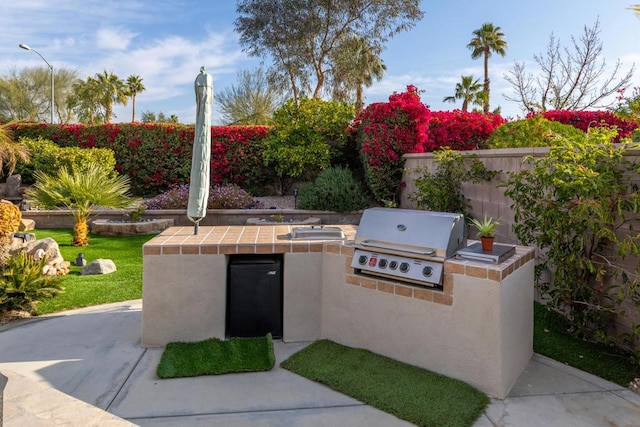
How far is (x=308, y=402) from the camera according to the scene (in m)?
2.62

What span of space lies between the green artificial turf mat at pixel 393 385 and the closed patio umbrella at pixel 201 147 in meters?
1.58

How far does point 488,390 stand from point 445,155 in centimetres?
407

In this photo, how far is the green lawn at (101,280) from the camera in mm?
4598

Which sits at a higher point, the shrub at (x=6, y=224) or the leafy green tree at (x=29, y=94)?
the leafy green tree at (x=29, y=94)

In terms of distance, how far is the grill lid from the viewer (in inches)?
111

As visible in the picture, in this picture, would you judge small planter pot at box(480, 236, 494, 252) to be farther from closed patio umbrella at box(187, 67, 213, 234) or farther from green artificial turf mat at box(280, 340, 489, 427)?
closed patio umbrella at box(187, 67, 213, 234)

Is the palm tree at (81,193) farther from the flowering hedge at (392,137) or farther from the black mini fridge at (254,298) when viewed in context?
the black mini fridge at (254,298)

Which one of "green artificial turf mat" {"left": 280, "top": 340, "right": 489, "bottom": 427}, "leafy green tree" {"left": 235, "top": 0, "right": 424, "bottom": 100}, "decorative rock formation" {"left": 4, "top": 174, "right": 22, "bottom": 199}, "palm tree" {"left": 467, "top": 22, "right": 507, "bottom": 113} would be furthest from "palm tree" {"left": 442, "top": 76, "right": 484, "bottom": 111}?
"green artificial turf mat" {"left": 280, "top": 340, "right": 489, "bottom": 427}

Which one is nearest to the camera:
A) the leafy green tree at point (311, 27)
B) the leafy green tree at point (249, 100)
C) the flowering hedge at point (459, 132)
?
the flowering hedge at point (459, 132)

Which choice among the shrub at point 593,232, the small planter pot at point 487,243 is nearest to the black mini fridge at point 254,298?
the small planter pot at point 487,243

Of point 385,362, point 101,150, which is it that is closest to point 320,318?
point 385,362

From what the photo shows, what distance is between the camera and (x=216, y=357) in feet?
10.4

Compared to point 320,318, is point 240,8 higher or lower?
higher

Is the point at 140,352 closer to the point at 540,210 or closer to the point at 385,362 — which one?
the point at 385,362
